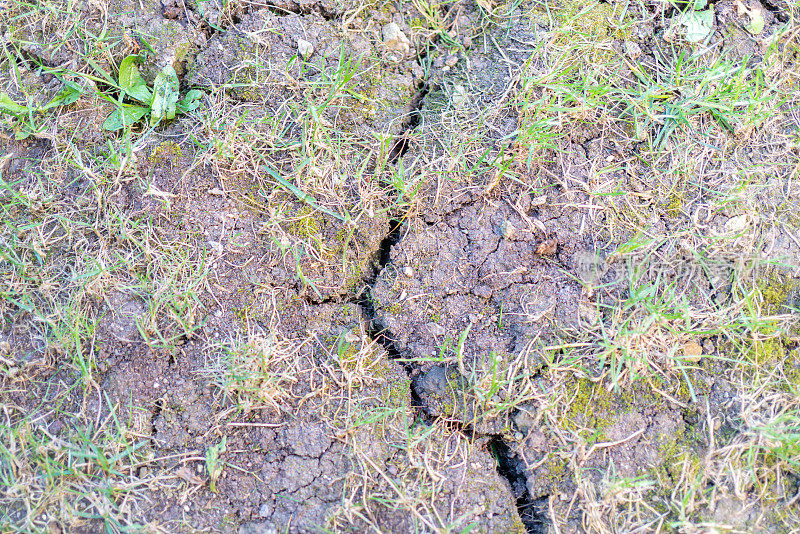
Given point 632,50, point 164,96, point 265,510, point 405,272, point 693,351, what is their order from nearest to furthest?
point 265,510 → point 693,351 → point 405,272 → point 164,96 → point 632,50

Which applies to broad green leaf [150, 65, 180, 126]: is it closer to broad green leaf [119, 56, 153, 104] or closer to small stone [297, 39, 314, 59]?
broad green leaf [119, 56, 153, 104]

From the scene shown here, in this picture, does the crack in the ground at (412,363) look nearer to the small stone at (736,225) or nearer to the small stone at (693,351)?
the small stone at (693,351)

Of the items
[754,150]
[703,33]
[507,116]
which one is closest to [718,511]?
[754,150]

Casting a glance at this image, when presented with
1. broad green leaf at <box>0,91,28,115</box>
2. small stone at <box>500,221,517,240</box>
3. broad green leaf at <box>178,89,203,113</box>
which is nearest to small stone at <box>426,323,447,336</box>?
small stone at <box>500,221,517,240</box>

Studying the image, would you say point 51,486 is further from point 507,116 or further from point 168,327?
point 507,116

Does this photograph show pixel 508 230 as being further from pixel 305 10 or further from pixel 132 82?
pixel 132 82

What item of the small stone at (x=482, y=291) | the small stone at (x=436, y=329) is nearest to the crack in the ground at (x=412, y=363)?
the small stone at (x=436, y=329)

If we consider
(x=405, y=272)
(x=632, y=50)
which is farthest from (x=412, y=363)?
(x=632, y=50)
